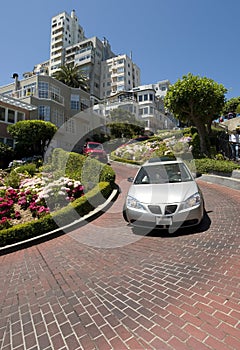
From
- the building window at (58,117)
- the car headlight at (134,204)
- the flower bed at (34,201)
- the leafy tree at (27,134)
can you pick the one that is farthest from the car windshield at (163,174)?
the building window at (58,117)

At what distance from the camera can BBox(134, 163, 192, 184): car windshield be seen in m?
5.34

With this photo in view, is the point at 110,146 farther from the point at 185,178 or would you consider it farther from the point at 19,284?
the point at 19,284

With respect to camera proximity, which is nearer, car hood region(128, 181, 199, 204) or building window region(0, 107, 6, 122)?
car hood region(128, 181, 199, 204)

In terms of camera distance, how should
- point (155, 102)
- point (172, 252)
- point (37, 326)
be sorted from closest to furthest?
point (37, 326) → point (172, 252) → point (155, 102)

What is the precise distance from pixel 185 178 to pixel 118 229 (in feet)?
7.41

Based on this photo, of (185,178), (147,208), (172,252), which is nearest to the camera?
(172,252)

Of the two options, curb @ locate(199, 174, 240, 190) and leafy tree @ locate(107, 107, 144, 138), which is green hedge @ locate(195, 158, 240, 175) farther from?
leafy tree @ locate(107, 107, 144, 138)

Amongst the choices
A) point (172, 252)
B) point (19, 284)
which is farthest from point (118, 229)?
point (19, 284)

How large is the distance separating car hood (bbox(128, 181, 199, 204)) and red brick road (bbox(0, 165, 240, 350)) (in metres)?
0.83

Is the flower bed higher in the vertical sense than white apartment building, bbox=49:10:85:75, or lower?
lower

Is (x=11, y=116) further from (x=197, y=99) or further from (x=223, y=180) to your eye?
(x=223, y=180)

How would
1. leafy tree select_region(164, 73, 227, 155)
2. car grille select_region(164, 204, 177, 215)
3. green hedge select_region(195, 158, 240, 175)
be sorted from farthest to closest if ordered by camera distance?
leafy tree select_region(164, 73, 227, 155) → green hedge select_region(195, 158, 240, 175) → car grille select_region(164, 204, 177, 215)

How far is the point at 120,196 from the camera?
9289mm

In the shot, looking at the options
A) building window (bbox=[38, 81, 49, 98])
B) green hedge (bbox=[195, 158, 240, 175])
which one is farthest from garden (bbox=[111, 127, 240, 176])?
building window (bbox=[38, 81, 49, 98])
